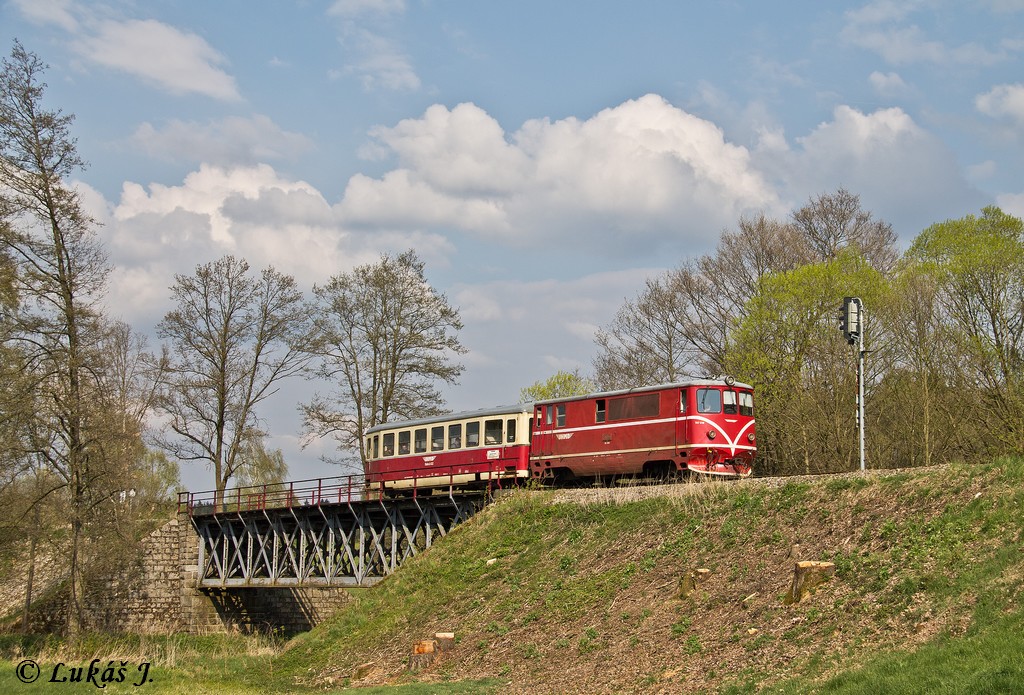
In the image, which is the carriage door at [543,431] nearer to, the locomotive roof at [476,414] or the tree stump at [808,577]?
the locomotive roof at [476,414]

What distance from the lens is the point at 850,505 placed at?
20.2m

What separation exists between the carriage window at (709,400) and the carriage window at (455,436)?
368 inches

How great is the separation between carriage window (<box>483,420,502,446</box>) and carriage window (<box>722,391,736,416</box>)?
786cm

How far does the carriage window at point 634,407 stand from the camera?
2917 cm

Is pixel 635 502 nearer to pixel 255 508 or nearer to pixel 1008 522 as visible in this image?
pixel 1008 522

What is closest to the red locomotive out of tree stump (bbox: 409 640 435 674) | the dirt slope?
the dirt slope

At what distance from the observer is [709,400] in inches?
1128

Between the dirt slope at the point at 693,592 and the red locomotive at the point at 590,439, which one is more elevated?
the red locomotive at the point at 590,439

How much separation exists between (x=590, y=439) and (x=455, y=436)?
231 inches

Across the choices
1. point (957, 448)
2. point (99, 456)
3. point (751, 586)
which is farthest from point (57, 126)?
point (957, 448)

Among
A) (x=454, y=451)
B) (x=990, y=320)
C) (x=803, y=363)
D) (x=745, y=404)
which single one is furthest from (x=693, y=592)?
(x=803, y=363)

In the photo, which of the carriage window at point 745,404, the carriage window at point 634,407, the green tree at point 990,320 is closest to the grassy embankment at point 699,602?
the carriage window at point 634,407

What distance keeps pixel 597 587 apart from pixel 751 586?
4158mm

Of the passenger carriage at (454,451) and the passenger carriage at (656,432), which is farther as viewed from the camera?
the passenger carriage at (454,451)
